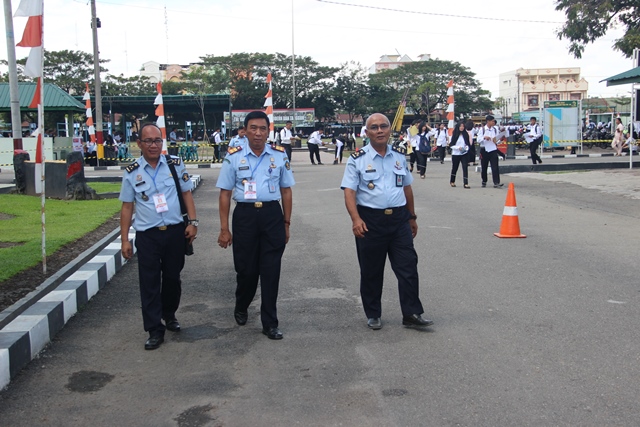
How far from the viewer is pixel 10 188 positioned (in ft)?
58.9

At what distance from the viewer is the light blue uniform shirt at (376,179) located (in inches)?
223

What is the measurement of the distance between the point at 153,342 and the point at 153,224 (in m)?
0.90

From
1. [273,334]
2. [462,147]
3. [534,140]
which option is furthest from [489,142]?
[273,334]

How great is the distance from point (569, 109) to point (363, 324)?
31.1 m

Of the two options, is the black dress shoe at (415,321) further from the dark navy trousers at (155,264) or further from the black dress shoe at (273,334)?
the dark navy trousers at (155,264)

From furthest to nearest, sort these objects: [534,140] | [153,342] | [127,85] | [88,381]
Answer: [127,85] < [534,140] < [153,342] < [88,381]

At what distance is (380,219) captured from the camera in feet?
18.6

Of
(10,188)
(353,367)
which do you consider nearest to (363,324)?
(353,367)

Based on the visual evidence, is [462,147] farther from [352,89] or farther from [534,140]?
[352,89]

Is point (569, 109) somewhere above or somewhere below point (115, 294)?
above

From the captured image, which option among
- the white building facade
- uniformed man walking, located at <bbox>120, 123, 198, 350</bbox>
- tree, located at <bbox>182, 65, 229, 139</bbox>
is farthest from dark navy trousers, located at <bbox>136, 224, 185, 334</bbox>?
the white building facade

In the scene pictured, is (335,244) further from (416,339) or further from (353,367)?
(353,367)

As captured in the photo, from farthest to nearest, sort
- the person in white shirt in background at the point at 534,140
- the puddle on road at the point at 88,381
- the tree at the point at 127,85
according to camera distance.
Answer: the tree at the point at 127,85 → the person in white shirt in background at the point at 534,140 → the puddle on road at the point at 88,381

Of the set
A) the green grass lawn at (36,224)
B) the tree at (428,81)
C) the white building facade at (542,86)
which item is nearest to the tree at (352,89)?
the tree at (428,81)
